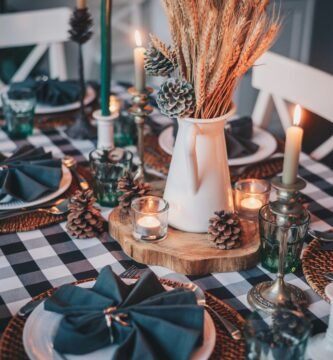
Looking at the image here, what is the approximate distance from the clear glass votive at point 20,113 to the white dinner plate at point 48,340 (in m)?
0.84

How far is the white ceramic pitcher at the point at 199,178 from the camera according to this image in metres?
1.17

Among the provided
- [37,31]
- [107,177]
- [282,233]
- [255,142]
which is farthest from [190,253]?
[37,31]

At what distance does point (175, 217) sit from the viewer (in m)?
1.23

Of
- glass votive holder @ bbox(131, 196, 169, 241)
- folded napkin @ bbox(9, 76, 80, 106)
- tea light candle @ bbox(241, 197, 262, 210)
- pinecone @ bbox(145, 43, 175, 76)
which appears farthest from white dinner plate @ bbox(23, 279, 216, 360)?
folded napkin @ bbox(9, 76, 80, 106)

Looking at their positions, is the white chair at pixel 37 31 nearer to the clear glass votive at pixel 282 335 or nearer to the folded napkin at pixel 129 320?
the folded napkin at pixel 129 320

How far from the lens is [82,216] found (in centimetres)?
126

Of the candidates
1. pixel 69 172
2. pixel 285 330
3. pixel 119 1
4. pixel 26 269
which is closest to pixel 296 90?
pixel 69 172

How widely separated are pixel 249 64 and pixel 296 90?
79cm

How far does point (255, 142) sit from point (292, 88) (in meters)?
0.34

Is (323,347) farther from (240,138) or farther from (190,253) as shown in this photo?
(240,138)

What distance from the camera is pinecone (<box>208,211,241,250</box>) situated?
3.80 ft

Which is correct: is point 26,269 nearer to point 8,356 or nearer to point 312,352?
point 8,356

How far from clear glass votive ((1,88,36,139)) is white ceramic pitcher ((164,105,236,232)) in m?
0.64

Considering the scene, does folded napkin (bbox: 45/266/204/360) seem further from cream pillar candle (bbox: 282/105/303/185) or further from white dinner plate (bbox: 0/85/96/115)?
white dinner plate (bbox: 0/85/96/115)
